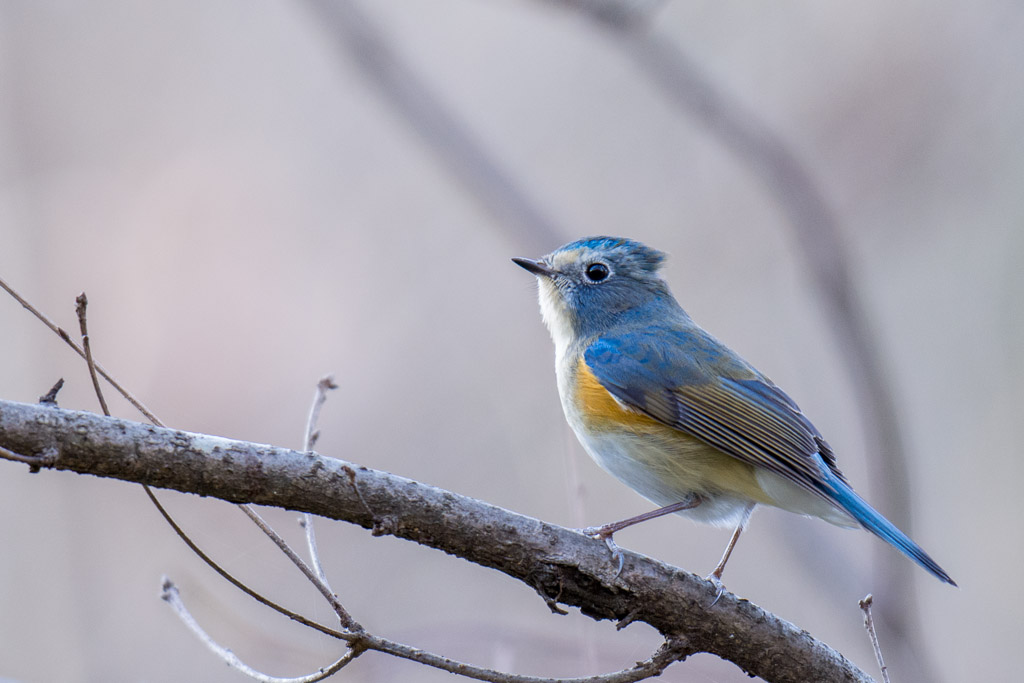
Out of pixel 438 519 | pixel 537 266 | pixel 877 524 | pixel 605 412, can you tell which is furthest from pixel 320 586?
pixel 537 266

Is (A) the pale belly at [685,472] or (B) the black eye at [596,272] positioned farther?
(B) the black eye at [596,272]

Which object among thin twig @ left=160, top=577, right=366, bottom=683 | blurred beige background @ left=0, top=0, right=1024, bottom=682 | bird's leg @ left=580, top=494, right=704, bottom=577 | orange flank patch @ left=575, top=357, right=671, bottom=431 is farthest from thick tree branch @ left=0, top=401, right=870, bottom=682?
blurred beige background @ left=0, top=0, right=1024, bottom=682

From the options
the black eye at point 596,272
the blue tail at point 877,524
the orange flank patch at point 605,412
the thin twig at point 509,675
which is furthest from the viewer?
the black eye at point 596,272

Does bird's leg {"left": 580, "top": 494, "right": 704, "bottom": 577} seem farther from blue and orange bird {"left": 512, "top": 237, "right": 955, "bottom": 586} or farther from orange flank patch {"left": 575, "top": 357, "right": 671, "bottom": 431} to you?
orange flank patch {"left": 575, "top": 357, "right": 671, "bottom": 431}

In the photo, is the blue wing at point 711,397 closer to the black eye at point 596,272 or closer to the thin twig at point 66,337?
the black eye at point 596,272

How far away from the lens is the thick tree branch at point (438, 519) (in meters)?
1.35

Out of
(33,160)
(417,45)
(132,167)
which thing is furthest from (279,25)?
(33,160)

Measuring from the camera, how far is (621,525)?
213cm

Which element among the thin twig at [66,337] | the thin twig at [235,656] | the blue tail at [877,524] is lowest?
the thin twig at [235,656]

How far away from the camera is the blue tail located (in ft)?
6.95

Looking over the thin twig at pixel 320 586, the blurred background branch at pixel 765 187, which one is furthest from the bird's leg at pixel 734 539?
the thin twig at pixel 320 586

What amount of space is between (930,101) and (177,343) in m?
3.99

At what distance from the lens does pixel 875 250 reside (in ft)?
15.8

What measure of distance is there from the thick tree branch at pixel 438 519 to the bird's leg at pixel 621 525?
3 cm
